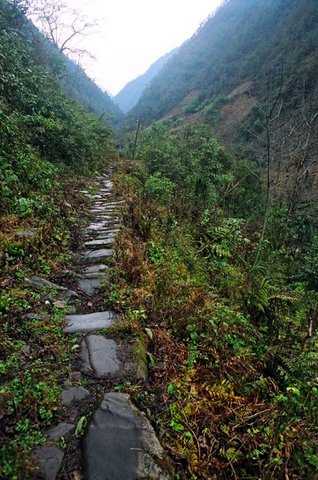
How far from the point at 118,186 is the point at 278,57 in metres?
28.5

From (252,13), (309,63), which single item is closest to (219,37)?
(252,13)

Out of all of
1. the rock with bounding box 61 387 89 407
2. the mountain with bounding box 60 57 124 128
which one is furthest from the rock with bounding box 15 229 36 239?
the mountain with bounding box 60 57 124 128

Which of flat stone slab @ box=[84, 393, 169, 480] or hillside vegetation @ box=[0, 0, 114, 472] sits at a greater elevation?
hillside vegetation @ box=[0, 0, 114, 472]

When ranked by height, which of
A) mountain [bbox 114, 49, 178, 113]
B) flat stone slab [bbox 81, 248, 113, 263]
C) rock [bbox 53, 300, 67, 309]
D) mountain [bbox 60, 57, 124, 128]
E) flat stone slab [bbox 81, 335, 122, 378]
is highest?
mountain [bbox 114, 49, 178, 113]

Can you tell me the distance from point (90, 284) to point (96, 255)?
0.71 metres

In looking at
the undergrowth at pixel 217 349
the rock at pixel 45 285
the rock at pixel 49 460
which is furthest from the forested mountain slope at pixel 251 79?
the rock at pixel 49 460

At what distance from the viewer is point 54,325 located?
9.22 ft

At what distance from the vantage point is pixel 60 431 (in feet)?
6.30

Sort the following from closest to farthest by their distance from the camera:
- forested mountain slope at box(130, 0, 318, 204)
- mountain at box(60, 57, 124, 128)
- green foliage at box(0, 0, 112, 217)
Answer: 1. green foliage at box(0, 0, 112, 217)
2. forested mountain slope at box(130, 0, 318, 204)
3. mountain at box(60, 57, 124, 128)

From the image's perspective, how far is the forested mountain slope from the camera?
52.6ft

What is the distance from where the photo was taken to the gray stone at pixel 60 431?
1886mm

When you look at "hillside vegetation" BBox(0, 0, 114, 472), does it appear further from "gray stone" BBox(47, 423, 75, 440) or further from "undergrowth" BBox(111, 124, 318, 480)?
"undergrowth" BBox(111, 124, 318, 480)

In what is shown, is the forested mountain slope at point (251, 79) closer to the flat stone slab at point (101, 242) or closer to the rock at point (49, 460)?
the flat stone slab at point (101, 242)

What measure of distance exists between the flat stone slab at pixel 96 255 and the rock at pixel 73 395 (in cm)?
207
